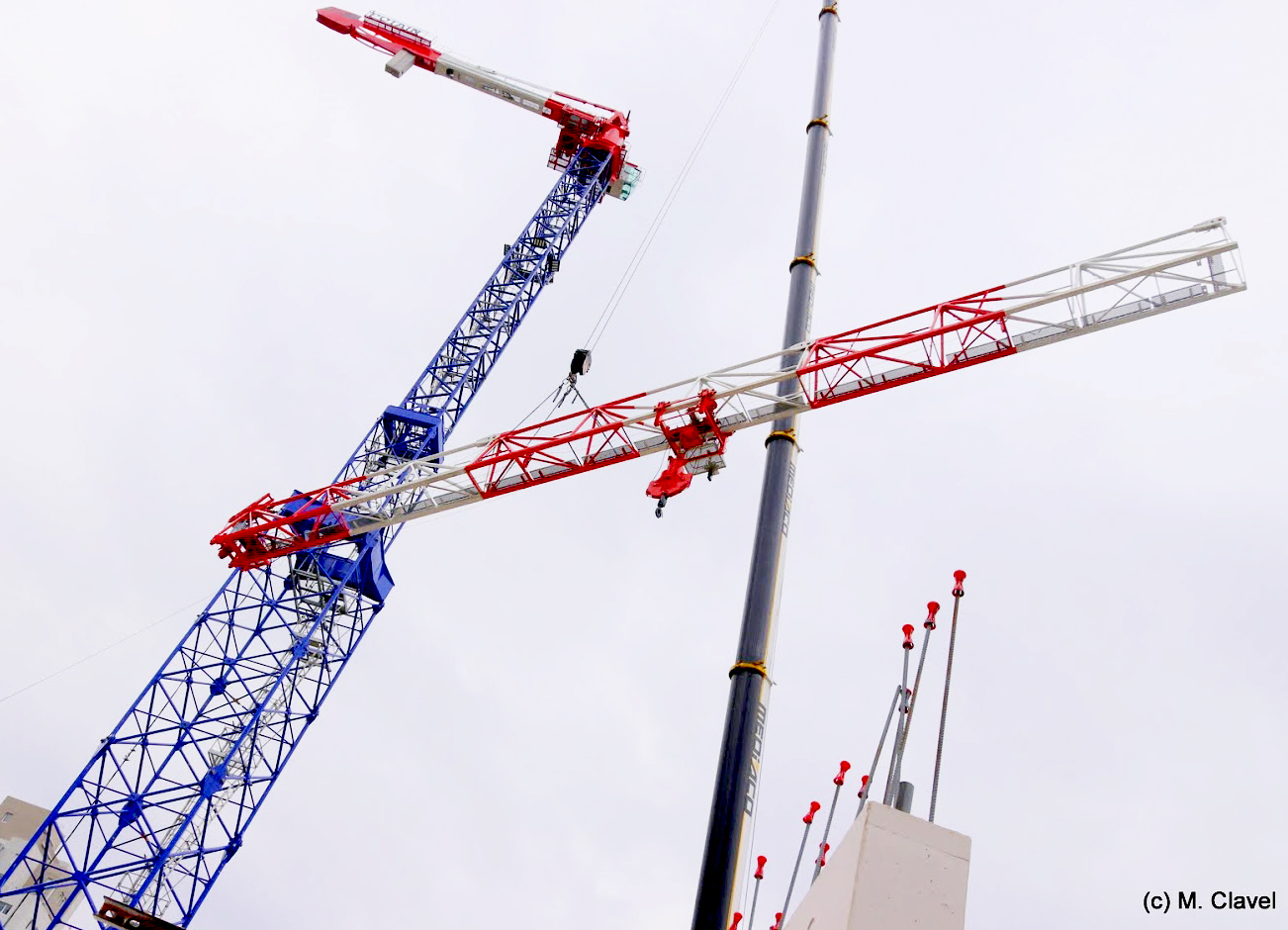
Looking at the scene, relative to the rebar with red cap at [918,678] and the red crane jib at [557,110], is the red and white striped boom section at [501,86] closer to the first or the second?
the red crane jib at [557,110]

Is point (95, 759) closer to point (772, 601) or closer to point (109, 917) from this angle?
point (109, 917)

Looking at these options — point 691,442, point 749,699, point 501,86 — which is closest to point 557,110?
Result: point 501,86

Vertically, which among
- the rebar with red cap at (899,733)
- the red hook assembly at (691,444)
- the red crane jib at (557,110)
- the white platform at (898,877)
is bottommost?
the white platform at (898,877)

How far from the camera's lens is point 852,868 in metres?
12.6

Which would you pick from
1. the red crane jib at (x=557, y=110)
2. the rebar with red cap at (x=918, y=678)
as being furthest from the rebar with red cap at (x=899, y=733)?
the red crane jib at (x=557, y=110)

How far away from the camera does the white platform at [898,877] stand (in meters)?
12.3

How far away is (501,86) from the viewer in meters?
59.8

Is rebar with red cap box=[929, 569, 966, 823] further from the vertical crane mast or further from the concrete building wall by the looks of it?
the concrete building wall

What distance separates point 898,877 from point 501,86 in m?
54.2

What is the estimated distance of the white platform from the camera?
Result: 12297 millimetres

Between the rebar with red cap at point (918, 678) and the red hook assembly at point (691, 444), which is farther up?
the red hook assembly at point (691, 444)

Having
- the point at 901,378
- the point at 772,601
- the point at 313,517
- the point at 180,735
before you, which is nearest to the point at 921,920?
the point at 772,601

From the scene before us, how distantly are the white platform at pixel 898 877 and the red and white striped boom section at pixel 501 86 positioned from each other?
1990 inches

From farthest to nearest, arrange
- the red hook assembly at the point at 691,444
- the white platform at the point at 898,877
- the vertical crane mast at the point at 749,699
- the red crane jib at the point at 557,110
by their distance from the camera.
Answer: the red crane jib at the point at 557,110 → the red hook assembly at the point at 691,444 → the vertical crane mast at the point at 749,699 → the white platform at the point at 898,877
